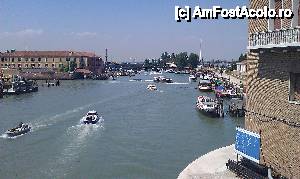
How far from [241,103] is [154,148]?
24698 mm

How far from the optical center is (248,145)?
21234 mm

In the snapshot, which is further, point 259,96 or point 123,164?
point 123,164

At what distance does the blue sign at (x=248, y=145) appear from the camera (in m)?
20.7

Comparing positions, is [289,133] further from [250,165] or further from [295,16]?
[295,16]

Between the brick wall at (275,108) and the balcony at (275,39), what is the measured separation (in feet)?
1.88

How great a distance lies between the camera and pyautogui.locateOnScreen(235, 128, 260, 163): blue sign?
20656 mm

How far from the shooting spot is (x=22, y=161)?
104 ft

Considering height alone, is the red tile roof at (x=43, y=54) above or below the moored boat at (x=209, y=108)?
above

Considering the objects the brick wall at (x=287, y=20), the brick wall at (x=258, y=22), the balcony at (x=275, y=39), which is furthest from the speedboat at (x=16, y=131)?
the brick wall at (x=287, y=20)

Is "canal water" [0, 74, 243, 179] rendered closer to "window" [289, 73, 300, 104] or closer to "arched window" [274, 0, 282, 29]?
"window" [289, 73, 300, 104]

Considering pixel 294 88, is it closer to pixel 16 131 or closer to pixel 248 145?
pixel 248 145

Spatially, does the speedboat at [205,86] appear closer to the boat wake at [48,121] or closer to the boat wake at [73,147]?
the boat wake at [48,121]

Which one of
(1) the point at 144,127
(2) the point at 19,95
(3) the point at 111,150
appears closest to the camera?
(3) the point at 111,150

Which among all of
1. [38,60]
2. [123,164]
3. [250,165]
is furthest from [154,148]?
[38,60]
